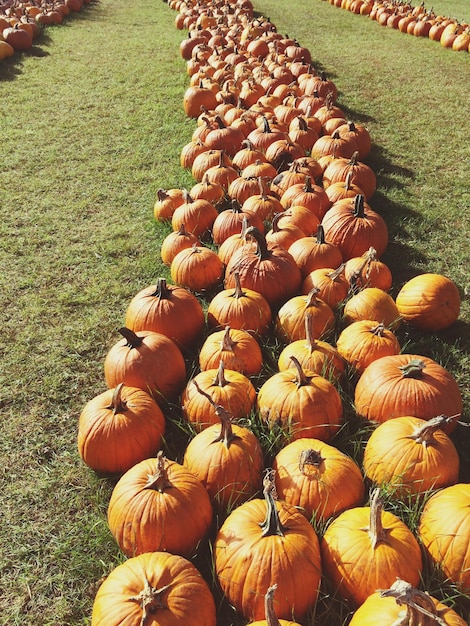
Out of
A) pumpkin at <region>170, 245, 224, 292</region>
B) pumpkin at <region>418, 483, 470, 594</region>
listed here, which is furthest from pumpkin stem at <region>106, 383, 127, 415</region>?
pumpkin at <region>418, 483, 470, 594</region>

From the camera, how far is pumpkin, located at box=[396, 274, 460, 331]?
12.4 ft

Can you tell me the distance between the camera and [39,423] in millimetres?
3381

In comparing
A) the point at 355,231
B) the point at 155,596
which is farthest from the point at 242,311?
the point at 155,596

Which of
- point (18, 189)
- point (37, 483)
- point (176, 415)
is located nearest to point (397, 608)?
point (176, 415)

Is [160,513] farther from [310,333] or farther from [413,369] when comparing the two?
[413,369]

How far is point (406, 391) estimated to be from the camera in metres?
2.92

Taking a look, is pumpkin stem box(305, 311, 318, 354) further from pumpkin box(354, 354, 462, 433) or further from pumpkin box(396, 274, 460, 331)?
pumpkin box(396, 274, 460, 331)

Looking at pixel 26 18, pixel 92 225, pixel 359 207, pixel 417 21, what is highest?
pixel 417 21

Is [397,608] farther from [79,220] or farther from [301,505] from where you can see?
[79,220]

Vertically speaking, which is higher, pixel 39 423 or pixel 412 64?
pixel 412 64

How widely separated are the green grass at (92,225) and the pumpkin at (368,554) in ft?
0.52

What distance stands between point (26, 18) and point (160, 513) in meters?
15.3

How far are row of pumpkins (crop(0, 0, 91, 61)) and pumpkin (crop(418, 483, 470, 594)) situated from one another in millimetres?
13257

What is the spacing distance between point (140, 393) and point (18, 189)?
14.6 feet
